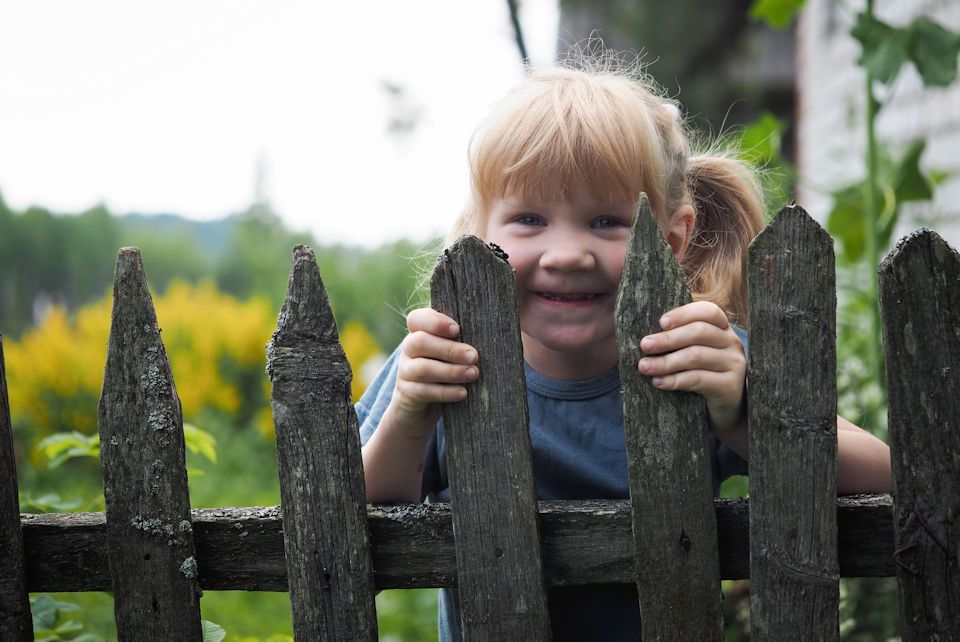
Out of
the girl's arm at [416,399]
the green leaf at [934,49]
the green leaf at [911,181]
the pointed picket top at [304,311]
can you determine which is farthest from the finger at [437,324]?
the green leaf at [911,181]

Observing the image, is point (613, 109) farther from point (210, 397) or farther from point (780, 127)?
point (210, 397)

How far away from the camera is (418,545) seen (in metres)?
1.39

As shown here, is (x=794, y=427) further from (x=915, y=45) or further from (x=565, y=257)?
(x=915, y=45)

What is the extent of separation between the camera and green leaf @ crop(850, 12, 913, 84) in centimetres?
248

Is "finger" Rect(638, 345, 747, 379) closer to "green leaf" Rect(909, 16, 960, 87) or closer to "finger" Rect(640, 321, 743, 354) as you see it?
"finger" Rect(640, 321, 743, 354)

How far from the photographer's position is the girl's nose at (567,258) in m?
1.51

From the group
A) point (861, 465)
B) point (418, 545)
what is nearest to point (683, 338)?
point (861, 465)

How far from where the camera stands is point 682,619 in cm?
134

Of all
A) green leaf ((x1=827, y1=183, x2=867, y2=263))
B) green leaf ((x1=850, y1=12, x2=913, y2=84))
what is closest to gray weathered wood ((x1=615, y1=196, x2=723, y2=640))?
green leaf ((x1=850, y1=12, x2=913, y2=84))

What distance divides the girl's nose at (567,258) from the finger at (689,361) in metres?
0.29

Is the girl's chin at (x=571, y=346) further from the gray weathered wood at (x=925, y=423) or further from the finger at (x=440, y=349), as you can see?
the gray weathered wood at (x=925, y=423)

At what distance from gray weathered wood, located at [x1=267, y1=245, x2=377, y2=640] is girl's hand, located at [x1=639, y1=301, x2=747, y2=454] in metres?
0.49

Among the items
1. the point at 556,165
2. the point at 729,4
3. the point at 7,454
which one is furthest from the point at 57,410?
the point at 729,4

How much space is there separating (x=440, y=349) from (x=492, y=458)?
19cm
